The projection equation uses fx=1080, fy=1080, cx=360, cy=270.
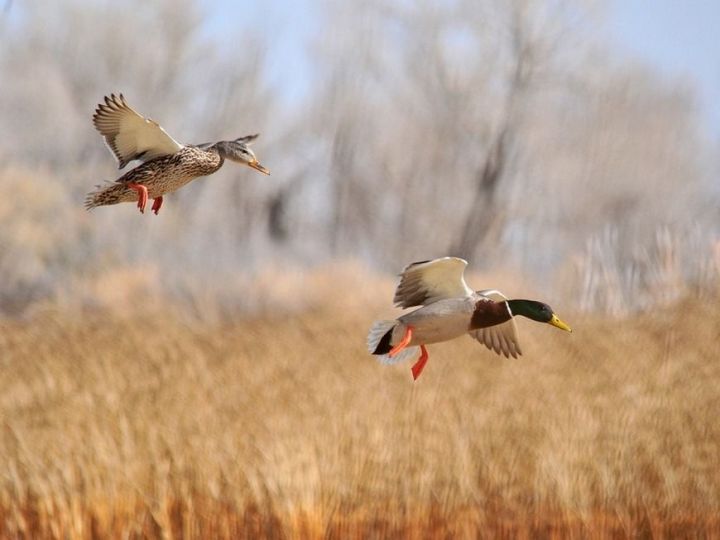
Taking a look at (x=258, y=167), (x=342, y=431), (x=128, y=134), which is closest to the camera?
(x=258, y=167)

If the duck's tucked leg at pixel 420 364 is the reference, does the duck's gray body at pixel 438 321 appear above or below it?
above

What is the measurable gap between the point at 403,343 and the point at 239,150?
185 mm

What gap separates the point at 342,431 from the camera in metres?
6.94

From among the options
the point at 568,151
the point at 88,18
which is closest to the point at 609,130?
the point at 568,151

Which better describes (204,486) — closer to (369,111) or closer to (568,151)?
(369,111)

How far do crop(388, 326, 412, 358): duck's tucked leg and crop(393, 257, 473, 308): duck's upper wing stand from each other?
0.04 meters

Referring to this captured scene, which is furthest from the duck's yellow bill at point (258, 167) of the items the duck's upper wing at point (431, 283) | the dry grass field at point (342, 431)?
the dry grass field at point (342, 431)

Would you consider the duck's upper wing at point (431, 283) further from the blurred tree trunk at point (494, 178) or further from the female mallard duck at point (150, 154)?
the blurred tree trunk at point (494, 178)

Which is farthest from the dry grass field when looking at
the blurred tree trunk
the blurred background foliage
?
the blurred tree trunk

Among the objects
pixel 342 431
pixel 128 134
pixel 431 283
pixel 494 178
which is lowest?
pixel 342 431

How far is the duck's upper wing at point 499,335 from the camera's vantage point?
79 centimetres

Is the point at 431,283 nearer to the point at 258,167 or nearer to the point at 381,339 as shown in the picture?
the point at 381,339

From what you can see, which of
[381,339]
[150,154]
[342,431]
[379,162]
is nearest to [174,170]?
[150,154]

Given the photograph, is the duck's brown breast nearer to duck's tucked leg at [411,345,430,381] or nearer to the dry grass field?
duck's tucked leg at [411,345,430,381]
